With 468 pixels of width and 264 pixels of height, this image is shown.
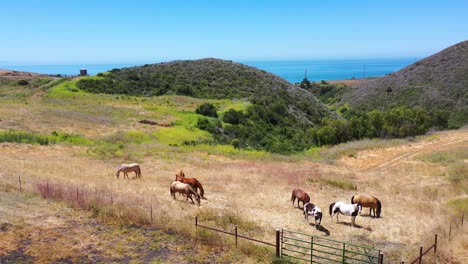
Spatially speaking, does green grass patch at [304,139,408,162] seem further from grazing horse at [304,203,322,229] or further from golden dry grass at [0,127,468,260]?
grazing horse at [304,203,322,229]

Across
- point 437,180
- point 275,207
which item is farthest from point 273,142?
point 275,207

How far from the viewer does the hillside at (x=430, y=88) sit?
7450cm

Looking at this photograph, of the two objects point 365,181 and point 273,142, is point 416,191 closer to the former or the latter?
point 365,181

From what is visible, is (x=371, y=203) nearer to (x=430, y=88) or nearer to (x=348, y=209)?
(x=348, y=209)

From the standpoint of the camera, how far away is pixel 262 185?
74.9 feet

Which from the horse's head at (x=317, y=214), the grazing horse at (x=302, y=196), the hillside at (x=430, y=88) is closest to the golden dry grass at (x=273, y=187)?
the horse's head at (x=317, y=214)

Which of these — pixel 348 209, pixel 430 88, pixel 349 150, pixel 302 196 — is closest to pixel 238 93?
pixel 349 150

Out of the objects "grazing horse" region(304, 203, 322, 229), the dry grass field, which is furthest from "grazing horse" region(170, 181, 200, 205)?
"grazing horse" region(304, 203, 322, 229)

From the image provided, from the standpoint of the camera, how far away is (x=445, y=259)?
39.2 ft

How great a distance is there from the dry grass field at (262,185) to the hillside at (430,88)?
3729 cm

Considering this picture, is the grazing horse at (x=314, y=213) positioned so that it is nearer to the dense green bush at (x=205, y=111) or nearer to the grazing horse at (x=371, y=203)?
the grazing horse at (x=371, y=203)

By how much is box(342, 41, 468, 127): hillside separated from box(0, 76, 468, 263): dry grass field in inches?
1468

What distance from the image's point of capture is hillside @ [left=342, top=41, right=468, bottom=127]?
74.5m

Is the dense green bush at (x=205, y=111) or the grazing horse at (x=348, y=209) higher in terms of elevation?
the dense green bush at (x=205, y=111)
